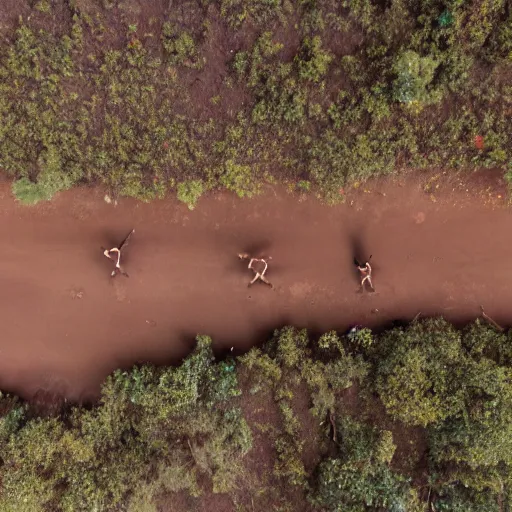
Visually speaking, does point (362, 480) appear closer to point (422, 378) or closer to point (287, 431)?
point (287, 431)

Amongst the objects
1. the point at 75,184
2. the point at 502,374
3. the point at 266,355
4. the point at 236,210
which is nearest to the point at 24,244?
the point at 75,184

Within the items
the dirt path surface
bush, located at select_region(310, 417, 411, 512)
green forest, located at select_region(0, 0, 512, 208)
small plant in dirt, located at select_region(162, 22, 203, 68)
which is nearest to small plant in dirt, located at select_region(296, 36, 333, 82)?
green forest, located at select_region(0, 0, 512, 208)

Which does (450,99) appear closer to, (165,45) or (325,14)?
(325,14)

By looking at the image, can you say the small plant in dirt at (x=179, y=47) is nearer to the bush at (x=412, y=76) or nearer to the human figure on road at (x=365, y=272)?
the bush at (x=412, y=76)

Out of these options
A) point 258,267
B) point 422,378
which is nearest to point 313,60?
point 258,267

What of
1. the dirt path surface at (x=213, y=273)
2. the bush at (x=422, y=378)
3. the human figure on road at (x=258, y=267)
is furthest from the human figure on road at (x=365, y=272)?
the human figure on road at (x=258, y=267)
